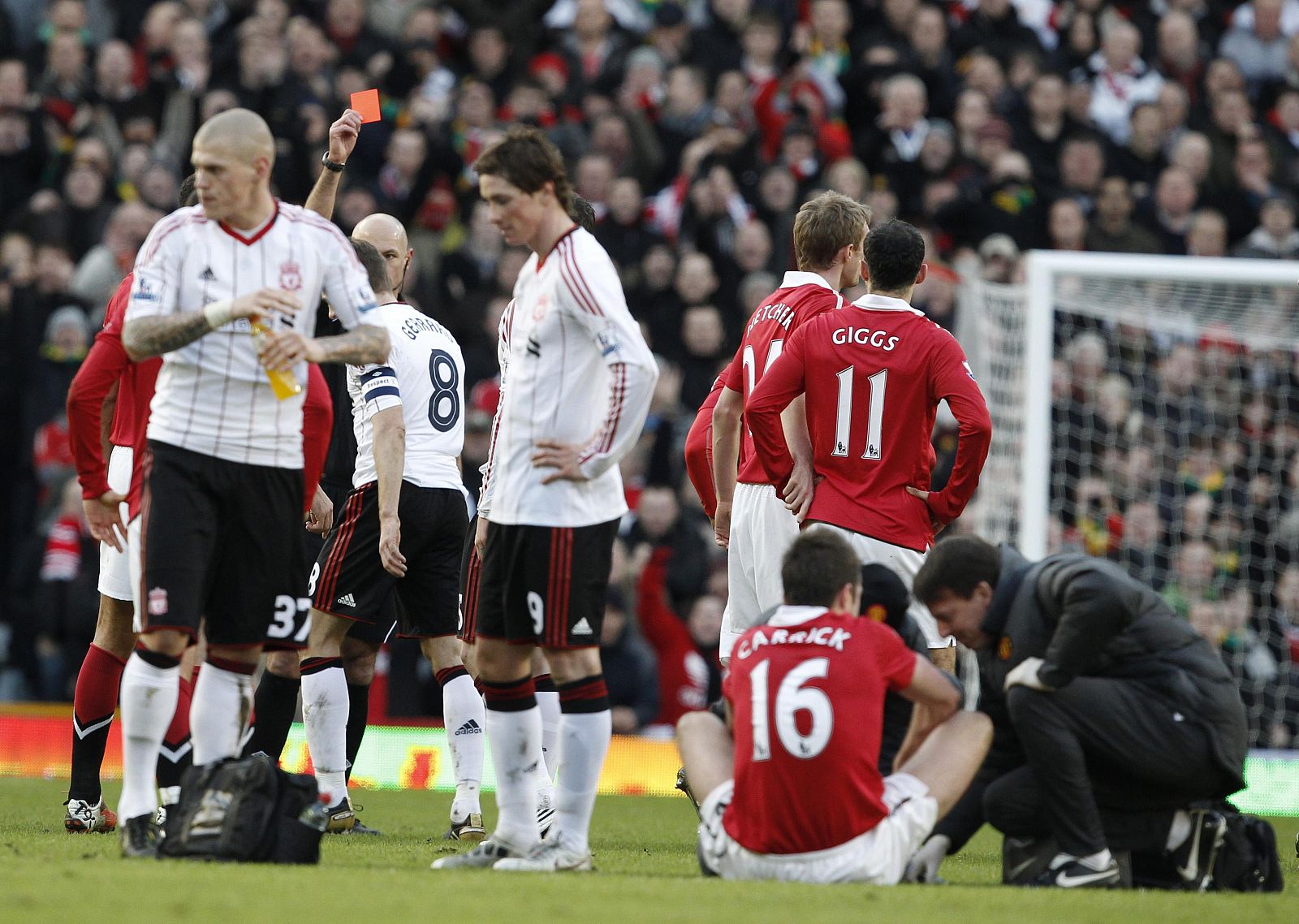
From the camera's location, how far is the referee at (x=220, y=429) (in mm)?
5902

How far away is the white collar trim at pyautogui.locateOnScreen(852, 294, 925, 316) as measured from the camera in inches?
302

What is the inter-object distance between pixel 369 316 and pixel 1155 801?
10.7 feet

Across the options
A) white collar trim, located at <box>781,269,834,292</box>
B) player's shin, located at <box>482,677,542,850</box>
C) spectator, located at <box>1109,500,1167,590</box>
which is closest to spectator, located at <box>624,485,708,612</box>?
spectator, located at <box>1109,500,1167,590</box>

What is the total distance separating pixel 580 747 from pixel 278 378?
161 centimetres

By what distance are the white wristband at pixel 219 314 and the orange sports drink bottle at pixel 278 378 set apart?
12 centimetres

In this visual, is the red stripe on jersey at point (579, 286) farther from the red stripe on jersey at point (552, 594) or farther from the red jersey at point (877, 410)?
the red jersey at point (877, 410)

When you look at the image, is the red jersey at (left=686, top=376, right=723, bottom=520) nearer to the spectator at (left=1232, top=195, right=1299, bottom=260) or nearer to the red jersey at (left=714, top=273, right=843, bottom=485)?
the red jersey at (left=714, top=273, right=843, bottom=485)

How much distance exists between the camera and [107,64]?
15.4 m

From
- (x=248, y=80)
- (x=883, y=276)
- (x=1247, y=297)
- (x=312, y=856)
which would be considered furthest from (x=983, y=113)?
(x=312, y=856)

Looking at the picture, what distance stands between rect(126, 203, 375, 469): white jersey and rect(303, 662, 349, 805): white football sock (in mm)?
2031

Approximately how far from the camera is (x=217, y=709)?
610 cm

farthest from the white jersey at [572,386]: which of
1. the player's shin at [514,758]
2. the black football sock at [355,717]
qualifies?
the black football sock at [355,717]

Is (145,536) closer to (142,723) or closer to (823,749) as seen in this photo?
(142,723)

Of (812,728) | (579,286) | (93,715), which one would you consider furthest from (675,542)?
(812,728)
